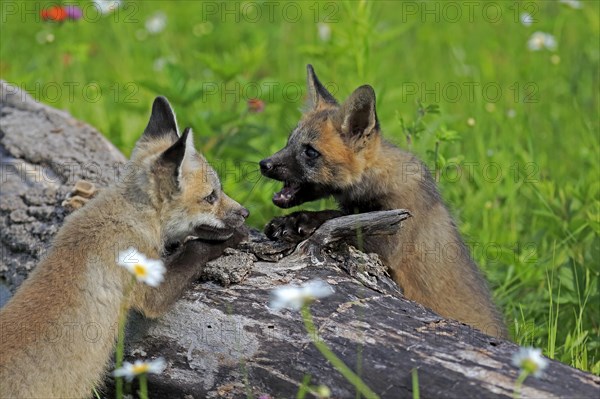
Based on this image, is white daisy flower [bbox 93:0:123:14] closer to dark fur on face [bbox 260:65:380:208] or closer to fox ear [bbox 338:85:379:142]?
dark fur on face [bbox 260:65:380:208]

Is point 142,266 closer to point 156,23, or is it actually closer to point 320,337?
point 320,337

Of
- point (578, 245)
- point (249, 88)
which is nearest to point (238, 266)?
point (578, 245)

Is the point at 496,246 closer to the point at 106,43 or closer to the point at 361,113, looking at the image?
the point at 361,113

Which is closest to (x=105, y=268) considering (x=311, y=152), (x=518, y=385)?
(x=311, y=152)

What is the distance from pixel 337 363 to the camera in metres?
3.90

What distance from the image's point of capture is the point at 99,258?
4684mm

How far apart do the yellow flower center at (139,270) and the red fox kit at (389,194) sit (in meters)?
1.58

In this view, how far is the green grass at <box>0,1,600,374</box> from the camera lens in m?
6.48

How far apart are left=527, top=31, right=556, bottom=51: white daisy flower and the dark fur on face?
435cm

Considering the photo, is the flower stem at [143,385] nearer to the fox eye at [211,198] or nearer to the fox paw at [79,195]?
the fox eye at [211,198]

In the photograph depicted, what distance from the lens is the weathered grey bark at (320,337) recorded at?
3877mm

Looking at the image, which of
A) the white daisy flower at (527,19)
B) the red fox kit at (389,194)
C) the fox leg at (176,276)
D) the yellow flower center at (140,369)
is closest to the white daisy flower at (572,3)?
the white daisy flower at (527,19)

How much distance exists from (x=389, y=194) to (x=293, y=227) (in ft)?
2.48

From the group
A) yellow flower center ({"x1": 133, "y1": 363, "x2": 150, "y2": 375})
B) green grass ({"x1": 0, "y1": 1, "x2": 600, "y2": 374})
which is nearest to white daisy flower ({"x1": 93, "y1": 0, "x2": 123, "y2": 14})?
green grass ({"x1": 0, "y1": 1, "x2": 600, "y2": 374})
